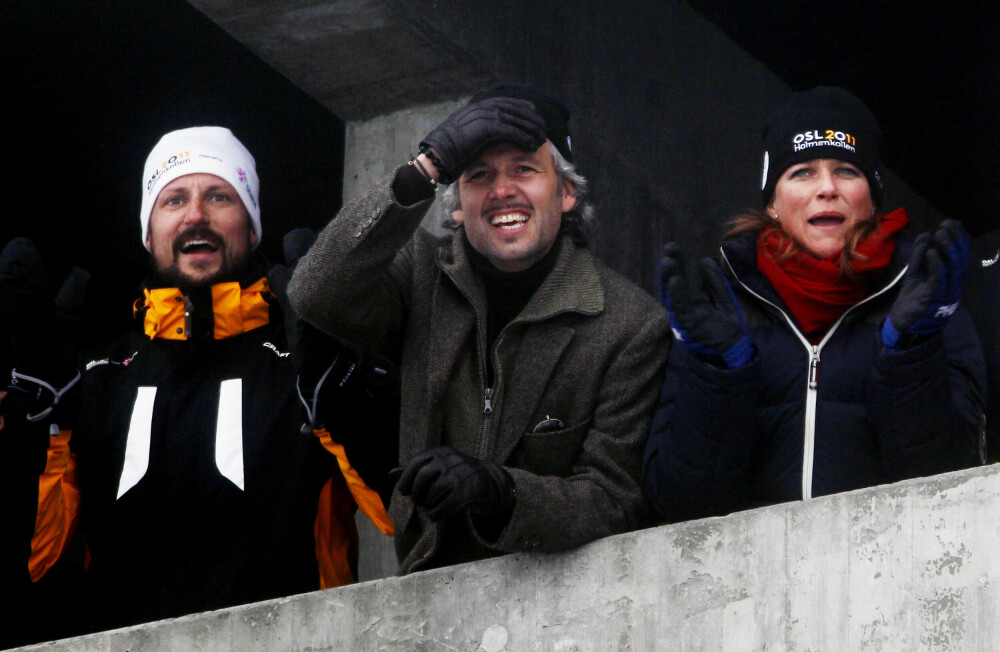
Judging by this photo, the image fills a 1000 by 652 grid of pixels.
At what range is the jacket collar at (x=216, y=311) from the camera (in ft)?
13.3

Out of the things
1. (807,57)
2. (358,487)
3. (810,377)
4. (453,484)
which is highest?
(807,57)

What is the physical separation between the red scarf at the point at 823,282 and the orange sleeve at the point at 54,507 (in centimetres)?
177

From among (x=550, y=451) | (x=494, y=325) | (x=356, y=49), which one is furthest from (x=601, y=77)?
(x=550, y=451)

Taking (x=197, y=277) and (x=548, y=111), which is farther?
(x=197, y=277)

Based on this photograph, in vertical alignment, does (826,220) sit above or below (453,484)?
above

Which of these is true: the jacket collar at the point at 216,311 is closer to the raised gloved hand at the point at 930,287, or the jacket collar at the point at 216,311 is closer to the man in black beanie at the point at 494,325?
the man in black beanie at the point at 494,325

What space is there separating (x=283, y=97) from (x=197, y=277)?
3466 millimetres

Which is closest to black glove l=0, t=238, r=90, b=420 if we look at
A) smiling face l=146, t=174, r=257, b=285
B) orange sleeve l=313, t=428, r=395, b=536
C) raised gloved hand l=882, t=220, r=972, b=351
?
smiling face l=146, t=174, r=257, b=285

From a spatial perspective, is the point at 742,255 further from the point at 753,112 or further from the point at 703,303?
the point at 753,112

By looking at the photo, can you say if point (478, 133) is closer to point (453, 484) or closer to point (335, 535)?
point (453, 484)

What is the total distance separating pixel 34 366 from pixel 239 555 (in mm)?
691

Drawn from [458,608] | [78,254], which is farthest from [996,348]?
[78,254]

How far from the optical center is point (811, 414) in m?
3.29

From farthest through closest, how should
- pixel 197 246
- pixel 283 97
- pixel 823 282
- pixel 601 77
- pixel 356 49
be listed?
pixel 283 97
pixel 601 77
pixel 356 49
pixel 197 246
pixel 823 282
